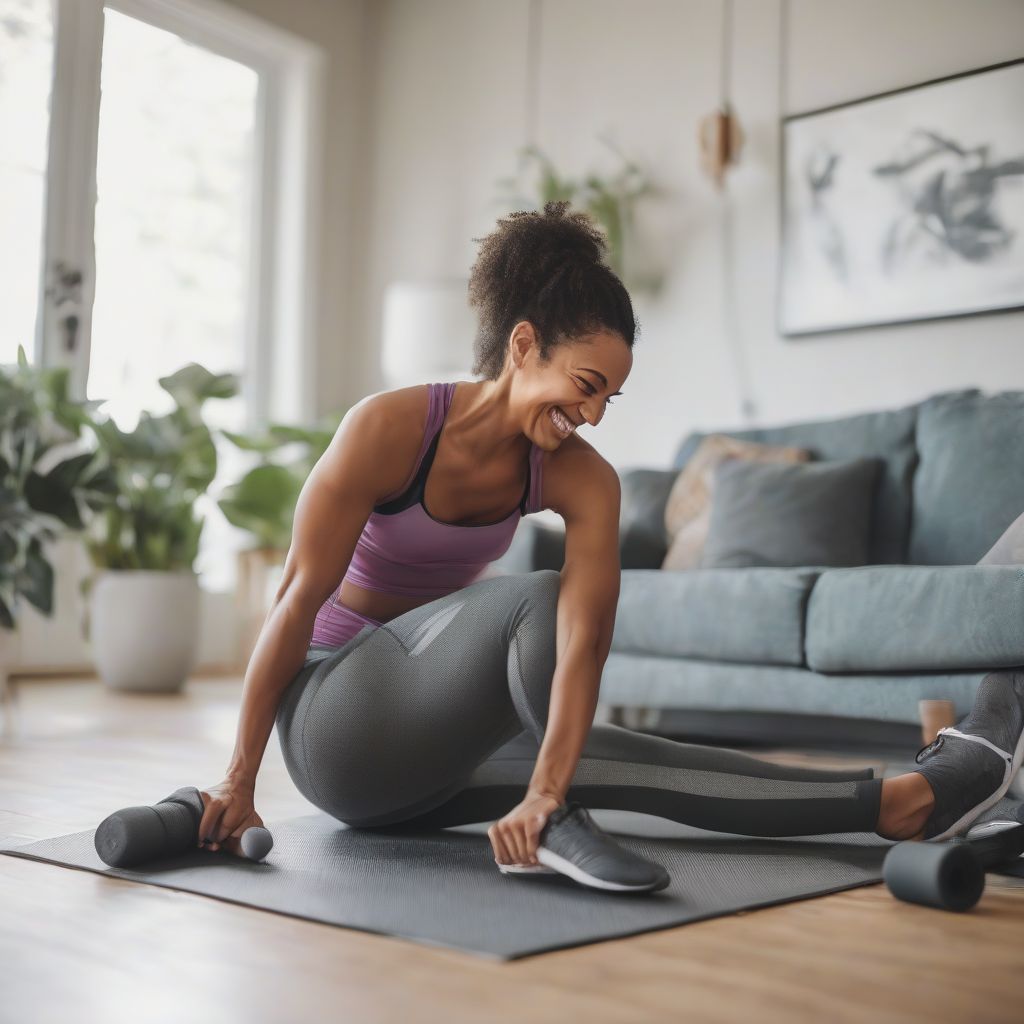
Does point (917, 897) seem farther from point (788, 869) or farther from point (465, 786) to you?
point (465, 786)

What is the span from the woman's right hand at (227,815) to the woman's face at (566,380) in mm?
553

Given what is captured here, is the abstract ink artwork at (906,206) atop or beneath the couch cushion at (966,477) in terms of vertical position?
atop

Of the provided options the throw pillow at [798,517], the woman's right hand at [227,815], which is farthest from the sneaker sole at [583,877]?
the throw pillow at [798,517]

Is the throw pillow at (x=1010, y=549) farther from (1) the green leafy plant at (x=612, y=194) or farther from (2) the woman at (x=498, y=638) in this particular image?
(1) the green leafy plant at (x=612, y=194)

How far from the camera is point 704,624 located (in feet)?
9.09

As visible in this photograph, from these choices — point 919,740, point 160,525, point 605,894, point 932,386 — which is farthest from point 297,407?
point 605,894

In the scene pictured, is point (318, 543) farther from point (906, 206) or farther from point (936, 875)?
point (906, 206)

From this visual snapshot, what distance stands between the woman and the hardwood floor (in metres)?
0.18

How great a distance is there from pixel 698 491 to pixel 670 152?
4.94 ft

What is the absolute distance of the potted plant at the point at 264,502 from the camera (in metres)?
4.32

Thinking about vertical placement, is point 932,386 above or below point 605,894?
above

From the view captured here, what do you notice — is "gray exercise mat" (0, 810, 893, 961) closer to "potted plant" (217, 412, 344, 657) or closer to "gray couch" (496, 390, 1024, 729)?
"gray couch" (496, 390, 1024, 729)

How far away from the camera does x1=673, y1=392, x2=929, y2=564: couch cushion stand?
3.09 metres

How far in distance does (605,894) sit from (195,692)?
9.87 feet
